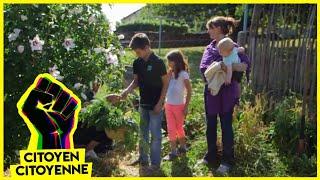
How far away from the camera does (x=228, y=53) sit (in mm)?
4770

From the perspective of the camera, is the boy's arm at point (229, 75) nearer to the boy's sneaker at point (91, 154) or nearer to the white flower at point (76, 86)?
the white flower at point (76, 86)

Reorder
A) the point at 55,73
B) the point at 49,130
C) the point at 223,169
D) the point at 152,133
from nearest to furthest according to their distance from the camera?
1. the point at 49,130
2. the point at 55,73
3. the point at 223,169
4. the point at 152,133

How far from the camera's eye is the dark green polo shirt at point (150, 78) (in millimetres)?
4789

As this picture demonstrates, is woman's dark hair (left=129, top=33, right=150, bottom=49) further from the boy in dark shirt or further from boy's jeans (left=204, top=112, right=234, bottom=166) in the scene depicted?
boy's jeans (left=204, top=112, right=234, bottom=166)

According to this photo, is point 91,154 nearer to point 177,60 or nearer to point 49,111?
point 177,60

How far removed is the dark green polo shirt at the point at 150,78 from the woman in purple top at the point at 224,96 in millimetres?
480

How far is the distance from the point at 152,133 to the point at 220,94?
30.1 inches

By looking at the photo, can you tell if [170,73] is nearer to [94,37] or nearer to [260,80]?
[94,37]

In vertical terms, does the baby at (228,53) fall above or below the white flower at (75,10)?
below

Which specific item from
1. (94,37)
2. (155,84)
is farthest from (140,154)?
(94,37)

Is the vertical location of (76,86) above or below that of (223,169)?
above

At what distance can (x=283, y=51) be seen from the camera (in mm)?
6652

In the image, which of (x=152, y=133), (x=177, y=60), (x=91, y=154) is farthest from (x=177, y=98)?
(x=91, y=154)

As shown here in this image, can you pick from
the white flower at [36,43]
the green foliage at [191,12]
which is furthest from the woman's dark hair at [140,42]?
the green foliage at [191,12]
